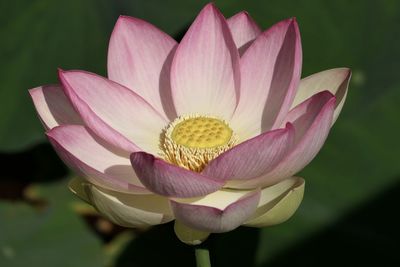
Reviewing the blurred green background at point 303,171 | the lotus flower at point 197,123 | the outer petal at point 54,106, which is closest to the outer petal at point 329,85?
the lotus flower at point 197,123

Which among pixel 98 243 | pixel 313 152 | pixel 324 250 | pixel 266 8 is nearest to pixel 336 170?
pixel 324 250

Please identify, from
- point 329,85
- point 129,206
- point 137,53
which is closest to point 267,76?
point 329,85

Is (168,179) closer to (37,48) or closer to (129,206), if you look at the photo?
(129,206)

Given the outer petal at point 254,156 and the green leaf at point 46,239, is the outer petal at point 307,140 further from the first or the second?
the green leaf at point 46,239

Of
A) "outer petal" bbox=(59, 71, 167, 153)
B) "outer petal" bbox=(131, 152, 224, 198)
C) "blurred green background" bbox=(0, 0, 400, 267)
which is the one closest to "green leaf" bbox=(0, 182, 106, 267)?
"blurred green background" bbox=(0, 0, 400, 267)

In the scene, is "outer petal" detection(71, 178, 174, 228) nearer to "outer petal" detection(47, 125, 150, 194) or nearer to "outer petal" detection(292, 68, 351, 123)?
"outer petal" detection(47, 125, 150, 194)

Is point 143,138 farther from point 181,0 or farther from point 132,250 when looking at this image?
point 132,250

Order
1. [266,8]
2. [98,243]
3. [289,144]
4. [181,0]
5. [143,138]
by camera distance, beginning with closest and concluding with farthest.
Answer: [289,144], [143,138], [266,8], [181,0], [98,243]
